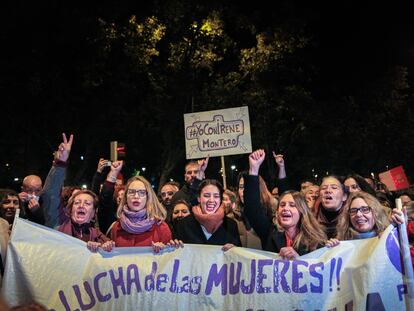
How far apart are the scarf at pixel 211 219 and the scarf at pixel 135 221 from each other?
18.8 inches

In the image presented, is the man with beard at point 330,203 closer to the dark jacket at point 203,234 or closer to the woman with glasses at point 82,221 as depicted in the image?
the dark jacket at point 203,234

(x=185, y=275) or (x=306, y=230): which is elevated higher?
(x=306, y=230)

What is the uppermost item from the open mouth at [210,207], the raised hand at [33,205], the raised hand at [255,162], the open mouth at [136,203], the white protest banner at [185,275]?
the raised hand at [255,162]

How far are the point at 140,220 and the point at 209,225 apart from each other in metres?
0.64

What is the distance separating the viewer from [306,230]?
457 cm

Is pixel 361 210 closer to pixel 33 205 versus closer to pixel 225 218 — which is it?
pixel 225 218

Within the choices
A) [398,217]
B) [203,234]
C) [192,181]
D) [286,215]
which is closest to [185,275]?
[203,234]

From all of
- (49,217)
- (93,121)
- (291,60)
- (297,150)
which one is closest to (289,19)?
(291,60)

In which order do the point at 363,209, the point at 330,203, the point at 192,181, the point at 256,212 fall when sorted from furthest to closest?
1. the point at 192,181
2. the point at 330,203
3. the point at 256,212
4. the point at 363,209

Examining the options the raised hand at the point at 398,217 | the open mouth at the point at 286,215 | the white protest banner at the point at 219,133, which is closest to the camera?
the raised hand at the point at 398,217

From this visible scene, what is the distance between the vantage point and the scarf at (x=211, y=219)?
16.2 feet

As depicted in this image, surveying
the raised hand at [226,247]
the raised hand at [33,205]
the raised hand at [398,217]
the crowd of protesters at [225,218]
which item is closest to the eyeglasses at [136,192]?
the crowd of protesters at [225,218]

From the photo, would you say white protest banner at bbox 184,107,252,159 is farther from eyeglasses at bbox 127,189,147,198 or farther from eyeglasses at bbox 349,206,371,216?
eyeglasses at bbox 349,206,371,216

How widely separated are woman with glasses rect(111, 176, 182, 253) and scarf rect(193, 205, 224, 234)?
34cm
